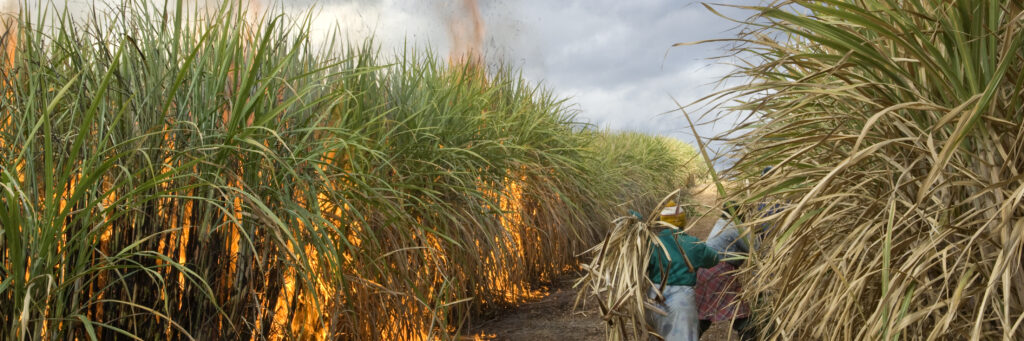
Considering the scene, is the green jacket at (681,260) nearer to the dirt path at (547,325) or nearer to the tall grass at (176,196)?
the dirt path at (547,325)

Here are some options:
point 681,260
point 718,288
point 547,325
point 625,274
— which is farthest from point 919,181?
point 547,325

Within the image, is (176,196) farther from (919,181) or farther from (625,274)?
(919,181)

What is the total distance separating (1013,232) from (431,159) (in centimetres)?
254

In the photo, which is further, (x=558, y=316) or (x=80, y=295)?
(x=558, y=316)

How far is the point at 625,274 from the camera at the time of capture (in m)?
2.13

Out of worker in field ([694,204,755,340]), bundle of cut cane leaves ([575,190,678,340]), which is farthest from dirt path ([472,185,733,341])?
bundle of cut cane leaves ([575,190,678,340])

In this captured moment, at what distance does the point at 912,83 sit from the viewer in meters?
1.97

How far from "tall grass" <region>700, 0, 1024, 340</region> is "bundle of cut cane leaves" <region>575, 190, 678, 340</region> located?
0.35 m

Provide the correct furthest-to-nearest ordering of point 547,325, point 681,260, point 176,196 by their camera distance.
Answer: point 547,325
point 681,260
point 176,196

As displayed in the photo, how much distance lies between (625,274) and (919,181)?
0.81 metres

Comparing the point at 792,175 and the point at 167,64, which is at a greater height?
the point at 167,64

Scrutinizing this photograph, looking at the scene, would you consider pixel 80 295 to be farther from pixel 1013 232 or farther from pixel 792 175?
pixel 1013 232

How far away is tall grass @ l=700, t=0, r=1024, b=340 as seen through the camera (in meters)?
1.73

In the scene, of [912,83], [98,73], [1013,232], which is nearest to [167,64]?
[98,73]
